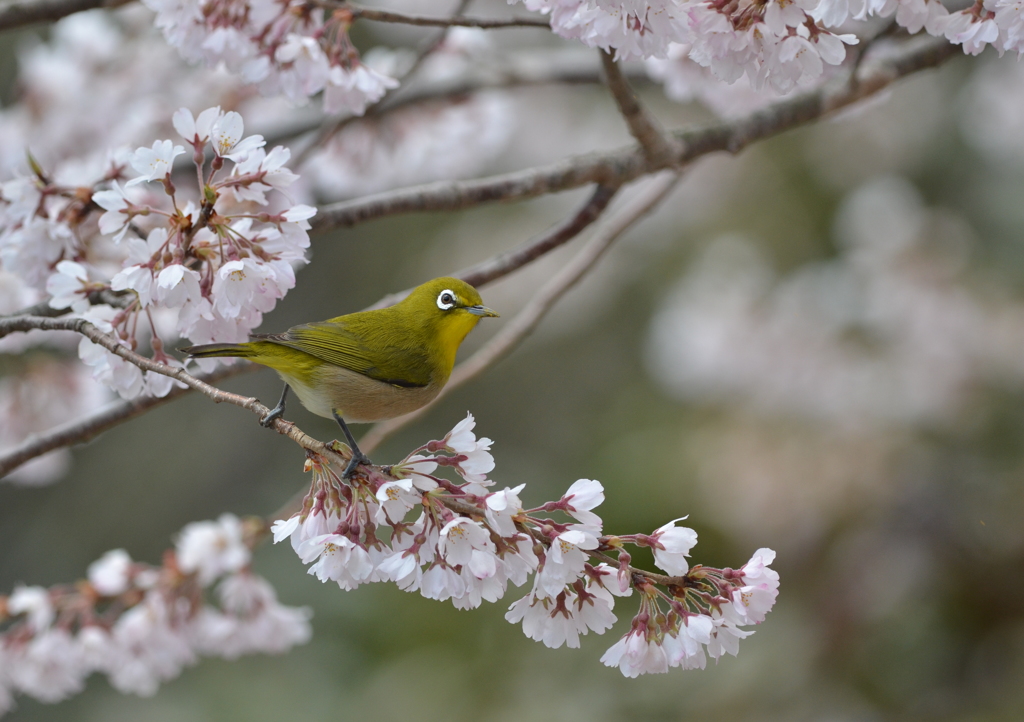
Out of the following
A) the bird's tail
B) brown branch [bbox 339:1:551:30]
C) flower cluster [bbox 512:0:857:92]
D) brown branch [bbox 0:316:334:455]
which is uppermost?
flower cluster [bbox 512:0:857:92]

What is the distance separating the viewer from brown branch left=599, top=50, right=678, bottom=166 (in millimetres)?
1645

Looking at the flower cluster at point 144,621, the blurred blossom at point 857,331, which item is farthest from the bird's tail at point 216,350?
the blurred blossom at point 857,331

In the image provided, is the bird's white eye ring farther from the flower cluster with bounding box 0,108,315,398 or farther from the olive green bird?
the flower cluster with bounding box 0,108,315,398

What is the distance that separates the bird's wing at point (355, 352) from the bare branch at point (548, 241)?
31 cm

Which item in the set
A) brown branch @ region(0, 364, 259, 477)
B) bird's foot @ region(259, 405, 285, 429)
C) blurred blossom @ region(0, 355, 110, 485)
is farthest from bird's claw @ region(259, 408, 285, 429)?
blurred blossom @ region(0, 355, 110, 485)

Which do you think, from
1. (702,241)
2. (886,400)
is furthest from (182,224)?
(702,241)

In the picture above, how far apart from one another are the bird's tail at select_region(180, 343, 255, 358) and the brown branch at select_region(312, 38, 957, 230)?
0.30 m

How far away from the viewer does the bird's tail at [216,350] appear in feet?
4.31

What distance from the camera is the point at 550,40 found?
6590mm

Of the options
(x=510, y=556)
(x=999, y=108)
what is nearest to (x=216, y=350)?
(x=510, y=556)

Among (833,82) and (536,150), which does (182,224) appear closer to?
(833,82)

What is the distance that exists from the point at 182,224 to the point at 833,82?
1629 mm

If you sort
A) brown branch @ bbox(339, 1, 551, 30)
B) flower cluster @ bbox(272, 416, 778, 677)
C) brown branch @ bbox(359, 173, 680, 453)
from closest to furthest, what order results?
flower cluster @ bbox(272, 416, 778, 677)
brown branch @ bbox(339, 1, 551, 30)
brown branch @ bbox(359, 173, 680, 453)

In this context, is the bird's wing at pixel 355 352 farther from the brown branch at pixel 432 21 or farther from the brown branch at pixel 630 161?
the brown branch at pixel 432 21
